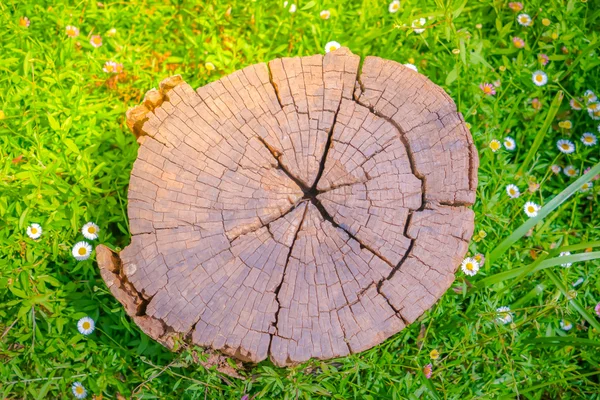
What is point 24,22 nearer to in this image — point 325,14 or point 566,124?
point 325,14

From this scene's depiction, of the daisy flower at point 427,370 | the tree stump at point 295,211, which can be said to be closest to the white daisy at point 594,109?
the tree stump at point 295,211

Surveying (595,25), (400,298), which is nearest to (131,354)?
(400,298)

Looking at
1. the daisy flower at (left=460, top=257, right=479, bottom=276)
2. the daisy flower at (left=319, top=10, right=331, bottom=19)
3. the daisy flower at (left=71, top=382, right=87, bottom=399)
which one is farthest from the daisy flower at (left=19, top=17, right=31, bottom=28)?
the daisy flower at (left=460, top=257, right=479, bottom=276)

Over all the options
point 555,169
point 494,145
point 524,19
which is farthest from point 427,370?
point 524,19

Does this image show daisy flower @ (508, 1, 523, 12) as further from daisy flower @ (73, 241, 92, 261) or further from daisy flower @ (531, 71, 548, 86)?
daisy flower @ (73, 241, 92, 261)

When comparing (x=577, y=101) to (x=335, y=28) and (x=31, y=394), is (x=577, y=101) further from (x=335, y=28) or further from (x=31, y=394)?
(x=31, y=394)
